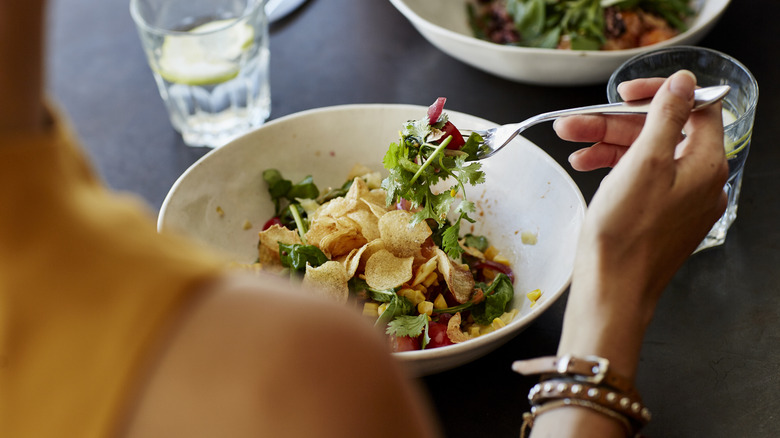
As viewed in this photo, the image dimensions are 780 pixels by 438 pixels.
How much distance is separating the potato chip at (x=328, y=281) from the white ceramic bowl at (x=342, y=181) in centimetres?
27

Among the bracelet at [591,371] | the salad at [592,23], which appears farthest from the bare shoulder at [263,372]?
the salad at [592,23]

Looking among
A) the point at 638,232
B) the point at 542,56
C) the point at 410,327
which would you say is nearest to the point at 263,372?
the point at 638,232

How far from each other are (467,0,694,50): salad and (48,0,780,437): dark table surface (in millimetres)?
118

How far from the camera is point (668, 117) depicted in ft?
2.85

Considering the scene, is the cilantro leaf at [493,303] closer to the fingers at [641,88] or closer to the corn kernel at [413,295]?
the corn kernel at [413,295]

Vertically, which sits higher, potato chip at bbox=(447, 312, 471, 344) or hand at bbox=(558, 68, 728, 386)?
hand at bbox=(558, 68, 728, 386)

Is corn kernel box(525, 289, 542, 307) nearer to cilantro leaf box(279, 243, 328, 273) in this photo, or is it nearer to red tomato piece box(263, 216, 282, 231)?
cilantro leaf box(279, 243, 328, 273)

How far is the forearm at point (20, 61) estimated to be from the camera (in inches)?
13.5

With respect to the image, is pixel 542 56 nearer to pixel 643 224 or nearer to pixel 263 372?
pixel 643 224

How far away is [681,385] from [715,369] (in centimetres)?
6

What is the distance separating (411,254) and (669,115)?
450 mm

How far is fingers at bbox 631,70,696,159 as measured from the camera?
2.81 feet

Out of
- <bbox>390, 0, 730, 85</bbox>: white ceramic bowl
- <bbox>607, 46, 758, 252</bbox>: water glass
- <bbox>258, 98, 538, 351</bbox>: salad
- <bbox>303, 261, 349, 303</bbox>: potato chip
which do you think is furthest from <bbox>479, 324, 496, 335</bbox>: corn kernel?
<bbox>390, 0, 730, 85</bbox>: white ceramic bowl

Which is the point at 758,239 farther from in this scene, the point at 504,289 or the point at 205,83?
the point at 205,83
